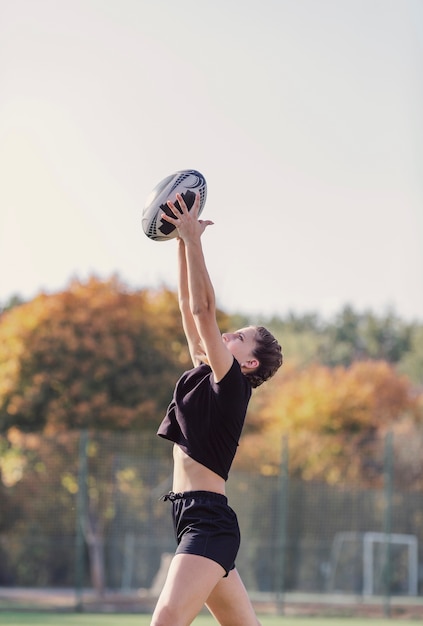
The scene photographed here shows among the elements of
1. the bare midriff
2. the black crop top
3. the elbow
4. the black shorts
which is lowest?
the black shorts

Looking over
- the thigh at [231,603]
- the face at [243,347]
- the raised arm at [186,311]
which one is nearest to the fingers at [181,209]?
the raised arm at [186,311]

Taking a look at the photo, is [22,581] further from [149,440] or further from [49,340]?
[49,340]

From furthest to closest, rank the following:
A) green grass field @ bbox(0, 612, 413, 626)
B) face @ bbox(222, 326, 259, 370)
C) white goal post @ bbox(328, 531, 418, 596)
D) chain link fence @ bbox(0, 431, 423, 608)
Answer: white goal post @ bbox(328, 531, 418, 596) → chain link fence @ bbox(0, 431, 423, 608) → green grass field @ bbox(0, 612, 413, 626) → face @ bbox(222, 326, 259, 370)

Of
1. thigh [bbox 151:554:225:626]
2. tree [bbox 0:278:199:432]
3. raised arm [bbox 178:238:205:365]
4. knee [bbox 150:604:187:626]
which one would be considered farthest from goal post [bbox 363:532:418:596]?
knee [bbox 150:604:187:626]

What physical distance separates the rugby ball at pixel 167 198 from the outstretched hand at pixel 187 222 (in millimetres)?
114

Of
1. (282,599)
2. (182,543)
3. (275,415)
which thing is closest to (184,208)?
(182,543)

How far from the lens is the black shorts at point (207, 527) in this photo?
4.70 metres

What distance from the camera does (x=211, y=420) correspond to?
4.78 metres

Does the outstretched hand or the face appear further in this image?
the face

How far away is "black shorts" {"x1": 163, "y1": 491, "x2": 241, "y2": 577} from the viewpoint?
470 cm

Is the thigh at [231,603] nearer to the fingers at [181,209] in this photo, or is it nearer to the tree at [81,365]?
the fingers at [181,209]

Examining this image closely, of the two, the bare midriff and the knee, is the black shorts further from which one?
the knee

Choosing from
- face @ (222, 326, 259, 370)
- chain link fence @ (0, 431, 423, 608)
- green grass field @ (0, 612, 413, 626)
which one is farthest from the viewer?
chain link fence @ (0, 431, 423, 608)

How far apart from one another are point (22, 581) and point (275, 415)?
421 inches
